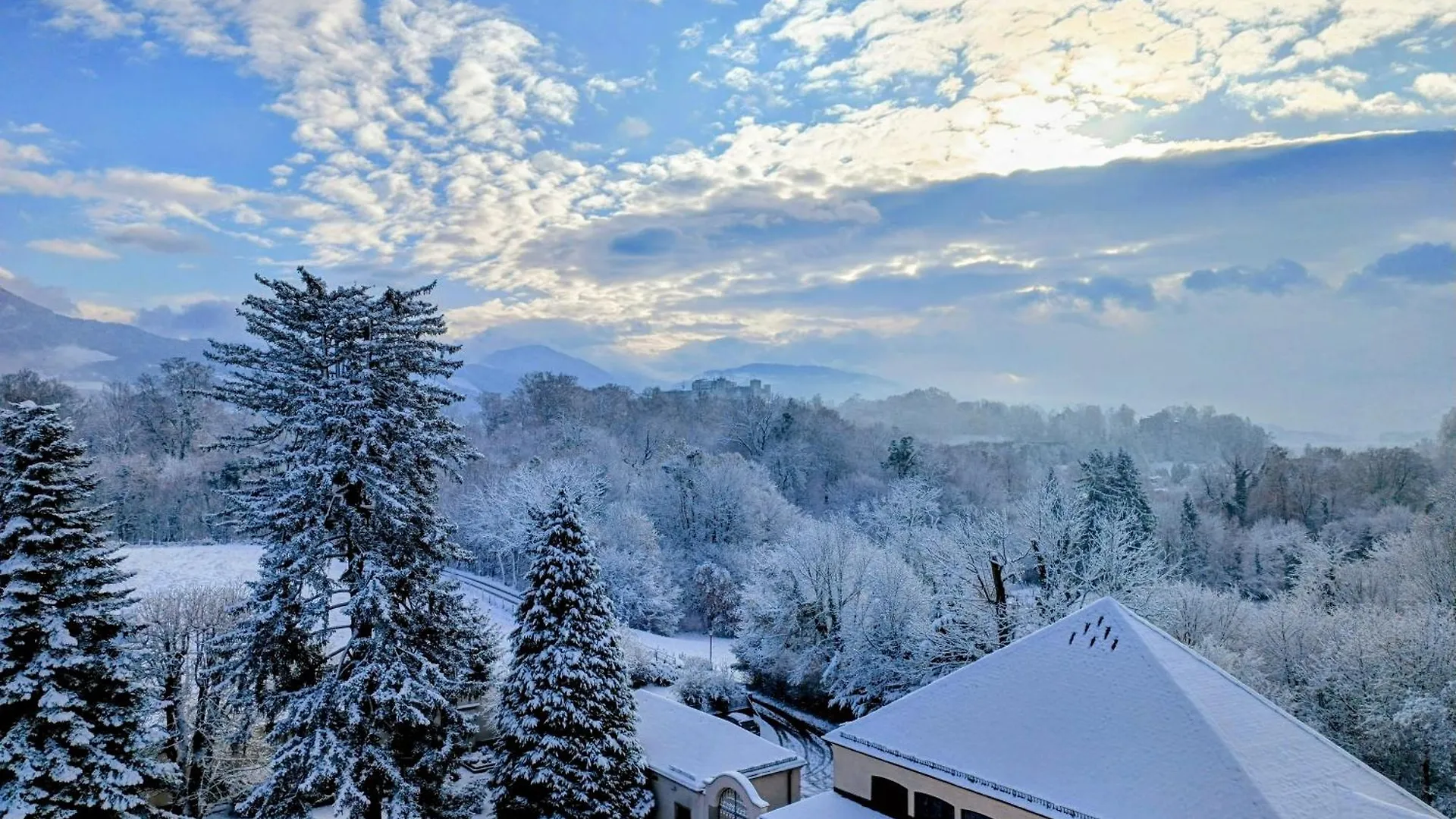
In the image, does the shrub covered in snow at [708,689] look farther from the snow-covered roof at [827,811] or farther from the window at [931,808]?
the window at [931,808]

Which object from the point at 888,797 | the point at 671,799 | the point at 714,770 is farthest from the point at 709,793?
the point at 888,797

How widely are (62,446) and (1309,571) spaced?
46187 millimetres

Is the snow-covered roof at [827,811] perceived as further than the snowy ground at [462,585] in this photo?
No

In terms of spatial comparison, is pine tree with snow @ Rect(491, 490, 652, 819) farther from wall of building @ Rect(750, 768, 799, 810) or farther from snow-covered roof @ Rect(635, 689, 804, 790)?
wall of building @ Rect(750, 768, 799, 810)

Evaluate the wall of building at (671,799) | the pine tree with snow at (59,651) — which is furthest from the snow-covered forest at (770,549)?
the wall of building at (671,799)

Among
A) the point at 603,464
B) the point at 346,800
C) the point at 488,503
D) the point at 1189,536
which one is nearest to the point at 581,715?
the point at 346,800

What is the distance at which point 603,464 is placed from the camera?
57.8m

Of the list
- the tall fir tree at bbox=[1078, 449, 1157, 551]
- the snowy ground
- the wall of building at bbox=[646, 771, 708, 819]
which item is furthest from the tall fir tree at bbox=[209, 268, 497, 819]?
the tall fir tree at bbox=[1078, 449, 1157, 551]

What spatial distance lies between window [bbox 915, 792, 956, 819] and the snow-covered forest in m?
9.34

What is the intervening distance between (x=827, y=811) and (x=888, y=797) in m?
1.22

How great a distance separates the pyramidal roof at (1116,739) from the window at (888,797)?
586mm

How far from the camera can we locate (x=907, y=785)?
13891mm

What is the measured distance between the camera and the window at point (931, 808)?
13203 millimetres

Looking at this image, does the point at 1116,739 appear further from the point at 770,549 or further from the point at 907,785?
the point at 770,549
